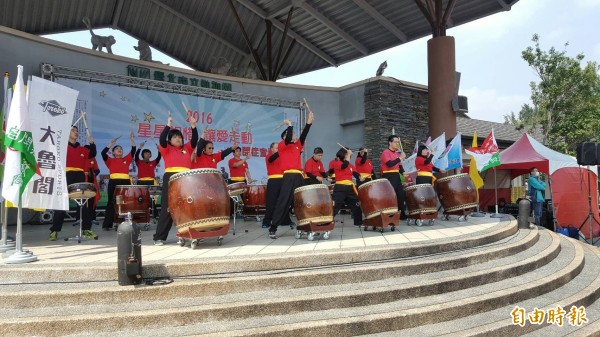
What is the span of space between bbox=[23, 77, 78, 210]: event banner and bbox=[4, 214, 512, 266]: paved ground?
644mm

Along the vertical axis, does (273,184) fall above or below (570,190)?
above

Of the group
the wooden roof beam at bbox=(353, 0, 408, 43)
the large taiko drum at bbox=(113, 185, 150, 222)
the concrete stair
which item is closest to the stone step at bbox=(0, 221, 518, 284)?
the concrete stair

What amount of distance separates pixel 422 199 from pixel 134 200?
4.77m

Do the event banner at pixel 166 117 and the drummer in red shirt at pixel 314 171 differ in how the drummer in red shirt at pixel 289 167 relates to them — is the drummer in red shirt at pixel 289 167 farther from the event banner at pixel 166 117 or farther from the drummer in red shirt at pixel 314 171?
the event banner at pixel 166 117

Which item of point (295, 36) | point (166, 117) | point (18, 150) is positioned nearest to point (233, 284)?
point (18, 150)

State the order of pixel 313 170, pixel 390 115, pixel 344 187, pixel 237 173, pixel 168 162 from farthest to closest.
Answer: pixel 390 115 → pixel 237 173 → pixel 313 170 → pixel 344 187 → pixel 168 162

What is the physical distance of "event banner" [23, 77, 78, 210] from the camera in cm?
466

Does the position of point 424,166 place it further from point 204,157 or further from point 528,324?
point 528,324

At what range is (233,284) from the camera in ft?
12.3

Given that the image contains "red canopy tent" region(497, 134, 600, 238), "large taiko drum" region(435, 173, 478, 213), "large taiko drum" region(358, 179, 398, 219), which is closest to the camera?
"large taiko drum" region(358, 179, 398, 219)

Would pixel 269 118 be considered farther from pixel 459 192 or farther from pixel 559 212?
pixel 559 212

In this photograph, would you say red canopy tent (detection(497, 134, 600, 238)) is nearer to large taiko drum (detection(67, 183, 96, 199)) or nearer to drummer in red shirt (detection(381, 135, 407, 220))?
drummer in red shirt (detection(381, 135, 407, 220))

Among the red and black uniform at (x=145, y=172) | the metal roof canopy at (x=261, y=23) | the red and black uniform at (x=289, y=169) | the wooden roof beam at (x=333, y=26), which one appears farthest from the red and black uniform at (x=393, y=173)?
the wooden roof beam at (x=333, y=26)

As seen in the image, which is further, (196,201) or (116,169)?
(116,169)
